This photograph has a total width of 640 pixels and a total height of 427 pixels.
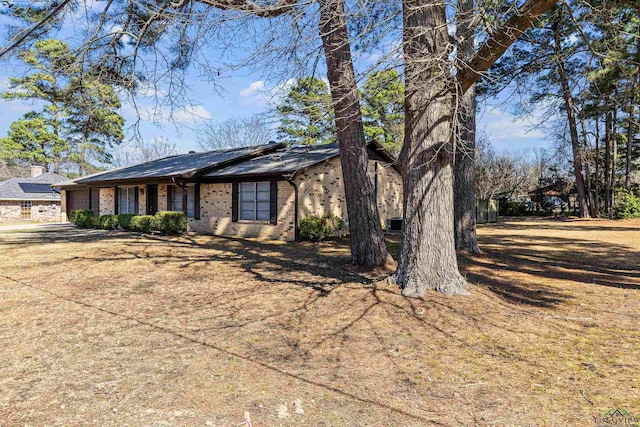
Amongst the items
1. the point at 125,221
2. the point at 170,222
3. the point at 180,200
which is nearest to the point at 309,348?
the point at 170,222

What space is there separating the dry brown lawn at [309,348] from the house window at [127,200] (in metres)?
11.6

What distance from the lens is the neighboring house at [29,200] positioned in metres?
27.2

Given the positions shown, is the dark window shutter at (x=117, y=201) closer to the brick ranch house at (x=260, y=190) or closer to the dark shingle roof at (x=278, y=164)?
the brick ranch house at (x=260, y=190)

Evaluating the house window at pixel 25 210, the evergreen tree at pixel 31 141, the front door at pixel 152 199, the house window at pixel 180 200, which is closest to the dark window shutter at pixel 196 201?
the house window at pixel 180 200

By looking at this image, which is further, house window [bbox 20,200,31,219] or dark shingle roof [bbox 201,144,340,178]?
house window [bbox 20,200,31,219]

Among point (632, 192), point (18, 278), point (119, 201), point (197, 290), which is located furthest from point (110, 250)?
point (632, 192)

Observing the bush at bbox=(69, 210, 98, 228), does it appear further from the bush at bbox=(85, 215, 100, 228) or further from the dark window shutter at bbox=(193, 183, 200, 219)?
the dark window shutter at bbox=(193, 183, 200, 219)

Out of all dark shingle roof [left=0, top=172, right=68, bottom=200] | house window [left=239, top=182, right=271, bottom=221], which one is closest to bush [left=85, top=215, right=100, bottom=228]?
house window [left=239, top=182, right=271, bottom=221]

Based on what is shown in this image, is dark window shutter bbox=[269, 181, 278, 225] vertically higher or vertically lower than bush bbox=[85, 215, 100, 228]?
higher

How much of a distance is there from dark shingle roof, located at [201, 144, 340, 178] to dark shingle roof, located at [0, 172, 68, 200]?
20253 mm

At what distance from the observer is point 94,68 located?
8.35m

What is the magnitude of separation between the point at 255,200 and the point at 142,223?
16.2ft

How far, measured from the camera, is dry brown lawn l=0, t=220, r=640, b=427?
289 centimetres

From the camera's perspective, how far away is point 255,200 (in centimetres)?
1465
